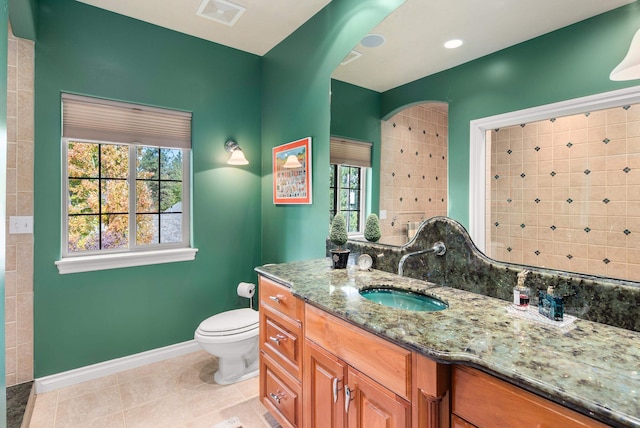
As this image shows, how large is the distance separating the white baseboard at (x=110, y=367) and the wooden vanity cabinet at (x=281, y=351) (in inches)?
47.4

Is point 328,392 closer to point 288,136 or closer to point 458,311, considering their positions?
point 458,311

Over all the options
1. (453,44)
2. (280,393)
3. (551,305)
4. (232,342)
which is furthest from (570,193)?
(232,342)

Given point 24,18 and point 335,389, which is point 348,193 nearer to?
point 335,389

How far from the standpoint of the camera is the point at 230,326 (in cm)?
228

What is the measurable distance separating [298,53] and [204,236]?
1.76m

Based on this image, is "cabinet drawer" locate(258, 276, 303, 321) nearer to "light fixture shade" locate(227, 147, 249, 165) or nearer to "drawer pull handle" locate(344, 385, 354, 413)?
"drawer pull handle" locate(344, 385, 354, 413)

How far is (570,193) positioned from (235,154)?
2.44 metres

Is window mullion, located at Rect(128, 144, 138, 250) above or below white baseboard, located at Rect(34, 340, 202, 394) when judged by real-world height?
above

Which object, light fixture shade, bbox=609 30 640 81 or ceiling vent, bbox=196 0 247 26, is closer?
light fixture shade, bbox=609 30 640 81

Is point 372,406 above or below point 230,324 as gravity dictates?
above

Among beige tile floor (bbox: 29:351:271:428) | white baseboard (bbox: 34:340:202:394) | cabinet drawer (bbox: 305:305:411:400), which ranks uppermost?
cabinet drawer (bbox: 305:305:411:400)

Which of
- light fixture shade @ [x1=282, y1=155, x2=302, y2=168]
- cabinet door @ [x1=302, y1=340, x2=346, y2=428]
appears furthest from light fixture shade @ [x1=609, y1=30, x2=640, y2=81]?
light fixture shade @ [x1=282, y1=155, x2=302, y2=168]

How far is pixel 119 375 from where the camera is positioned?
2441mm

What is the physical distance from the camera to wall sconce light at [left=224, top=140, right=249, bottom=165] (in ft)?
9.41
